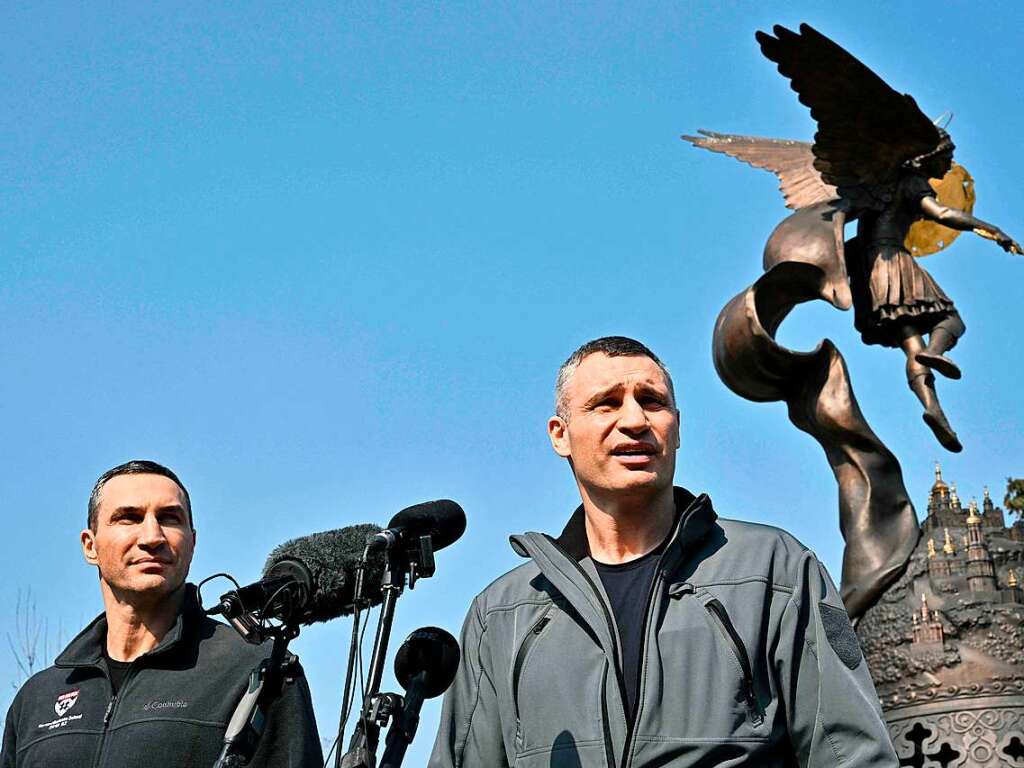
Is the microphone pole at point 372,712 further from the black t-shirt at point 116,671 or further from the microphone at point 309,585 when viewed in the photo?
the black t-shirt at point 116,671

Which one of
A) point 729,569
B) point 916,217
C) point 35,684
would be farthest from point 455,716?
point 916,217

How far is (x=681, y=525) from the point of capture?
3.78 metres

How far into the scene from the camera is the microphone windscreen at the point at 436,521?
3494 mm

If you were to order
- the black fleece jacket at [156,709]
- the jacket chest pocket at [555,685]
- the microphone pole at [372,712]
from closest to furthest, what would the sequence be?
the microphone pole at [372,712], the jacket chest pocket at [555,685], the black fleece jacket at [156,709]

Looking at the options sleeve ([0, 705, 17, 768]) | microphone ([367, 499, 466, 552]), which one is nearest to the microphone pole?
microphone ([367, 499, 466, 552])

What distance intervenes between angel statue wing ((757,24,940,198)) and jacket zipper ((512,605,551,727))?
27.1 feet

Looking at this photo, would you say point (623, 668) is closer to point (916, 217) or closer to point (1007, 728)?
point (1007, 728)

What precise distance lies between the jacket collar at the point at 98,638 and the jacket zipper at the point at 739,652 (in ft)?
5.75

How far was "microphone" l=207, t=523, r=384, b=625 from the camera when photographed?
11.5ft

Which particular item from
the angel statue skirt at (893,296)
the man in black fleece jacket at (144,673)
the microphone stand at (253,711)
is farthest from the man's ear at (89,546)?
the angel statue skirt at (893,296)

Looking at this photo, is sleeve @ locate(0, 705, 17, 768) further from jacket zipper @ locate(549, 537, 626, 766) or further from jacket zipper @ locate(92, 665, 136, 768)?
jacket zipper @ locate(549, 537, 626, 766)

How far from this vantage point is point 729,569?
12.3ft

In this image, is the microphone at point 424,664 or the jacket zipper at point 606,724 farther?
the jacket zipper at point 606,724

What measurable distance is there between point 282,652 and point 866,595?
7.58 meters
